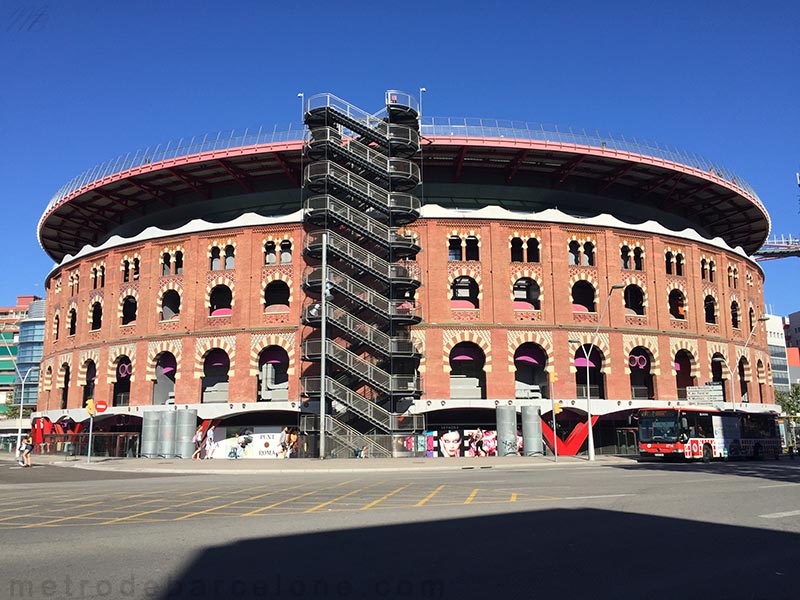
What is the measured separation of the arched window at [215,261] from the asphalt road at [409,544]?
102 ft

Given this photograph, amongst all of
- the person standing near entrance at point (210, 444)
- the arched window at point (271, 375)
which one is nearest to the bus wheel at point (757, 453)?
the arched window at point (271, 375)

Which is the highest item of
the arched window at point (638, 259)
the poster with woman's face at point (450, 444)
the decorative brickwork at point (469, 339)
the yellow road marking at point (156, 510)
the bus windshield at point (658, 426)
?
the arched window at point (638, 259)

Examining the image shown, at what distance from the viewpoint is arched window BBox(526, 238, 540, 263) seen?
4684 centimetres

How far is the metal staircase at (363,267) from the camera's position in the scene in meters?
40.8

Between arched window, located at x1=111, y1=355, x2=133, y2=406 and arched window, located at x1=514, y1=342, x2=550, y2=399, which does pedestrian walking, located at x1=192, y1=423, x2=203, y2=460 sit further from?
arched window, located at x1=514, y1=342, x2=550, y2=399

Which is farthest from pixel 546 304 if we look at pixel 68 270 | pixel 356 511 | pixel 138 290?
pixel 68 270

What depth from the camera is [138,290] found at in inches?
1950

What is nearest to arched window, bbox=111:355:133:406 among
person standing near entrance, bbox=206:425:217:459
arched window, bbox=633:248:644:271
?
person standing near entrance, bbox=206:425:217:459

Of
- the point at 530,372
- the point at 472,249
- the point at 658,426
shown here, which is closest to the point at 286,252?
the point at 472,249

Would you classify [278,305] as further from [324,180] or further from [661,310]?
[661,310]

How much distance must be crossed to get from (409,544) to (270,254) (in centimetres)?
3878

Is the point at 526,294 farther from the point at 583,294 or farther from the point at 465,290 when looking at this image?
the point at 465,290

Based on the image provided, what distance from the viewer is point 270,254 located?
1869 inches

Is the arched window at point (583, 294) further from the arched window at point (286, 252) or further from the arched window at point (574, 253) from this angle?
the arched window at point (286, 252)
